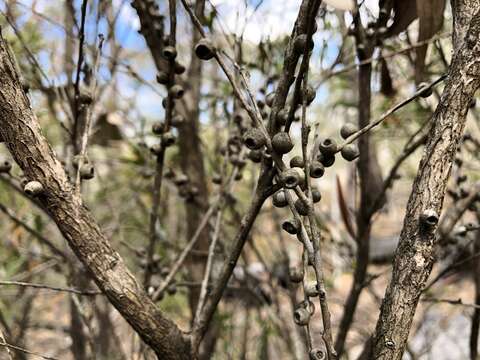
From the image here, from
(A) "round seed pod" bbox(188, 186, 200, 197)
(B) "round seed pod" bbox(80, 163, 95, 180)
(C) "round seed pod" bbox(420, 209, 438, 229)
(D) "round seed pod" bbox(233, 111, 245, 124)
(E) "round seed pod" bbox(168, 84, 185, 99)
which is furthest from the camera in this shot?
(A) "round seed pod" bbox(188, 186, 200, 197)

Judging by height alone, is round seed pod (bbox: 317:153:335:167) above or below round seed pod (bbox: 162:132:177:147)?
below

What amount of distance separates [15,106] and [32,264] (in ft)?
5.61

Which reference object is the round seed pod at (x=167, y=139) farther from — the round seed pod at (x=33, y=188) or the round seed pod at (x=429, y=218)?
the round seed pod at (x=429, y=218)

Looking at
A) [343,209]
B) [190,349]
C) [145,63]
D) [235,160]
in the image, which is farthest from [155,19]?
[145,63]

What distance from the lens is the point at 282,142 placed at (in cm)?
60

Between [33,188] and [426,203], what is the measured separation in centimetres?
41

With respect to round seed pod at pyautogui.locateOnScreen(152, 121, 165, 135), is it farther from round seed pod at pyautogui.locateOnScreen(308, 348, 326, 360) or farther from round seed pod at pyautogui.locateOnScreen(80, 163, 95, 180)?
round seed pod at pyautogui.locateOnScreen(308, 348, 326, 360)

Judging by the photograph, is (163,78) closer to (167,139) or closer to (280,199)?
(167,139)

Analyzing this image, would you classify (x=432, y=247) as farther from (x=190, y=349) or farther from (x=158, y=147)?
(x=158, y=147)

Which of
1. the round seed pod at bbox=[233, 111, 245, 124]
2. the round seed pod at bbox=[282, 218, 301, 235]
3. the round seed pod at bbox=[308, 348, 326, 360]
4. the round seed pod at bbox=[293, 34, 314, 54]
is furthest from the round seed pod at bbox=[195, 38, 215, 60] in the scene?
the round seed pod at bbox=[233, 111, 245, 124]

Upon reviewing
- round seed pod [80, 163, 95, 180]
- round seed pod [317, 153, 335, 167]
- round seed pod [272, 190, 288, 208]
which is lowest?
round seed pod [272, 190, 288, 208]

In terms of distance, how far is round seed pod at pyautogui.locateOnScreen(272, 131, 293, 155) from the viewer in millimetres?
604

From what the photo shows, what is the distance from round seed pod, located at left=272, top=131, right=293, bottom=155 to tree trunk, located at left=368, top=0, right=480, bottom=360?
139mm

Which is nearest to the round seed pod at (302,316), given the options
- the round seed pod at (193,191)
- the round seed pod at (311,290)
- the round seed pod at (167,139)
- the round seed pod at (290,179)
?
the round seed pod at (311,290)
